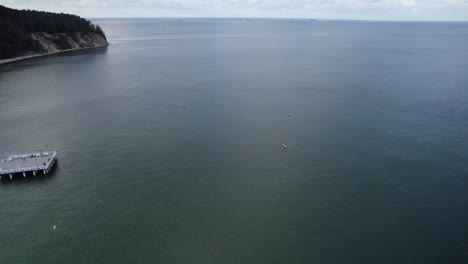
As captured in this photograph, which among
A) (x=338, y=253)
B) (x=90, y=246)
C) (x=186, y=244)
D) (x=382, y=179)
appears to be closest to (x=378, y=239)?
(x=338, y=253)

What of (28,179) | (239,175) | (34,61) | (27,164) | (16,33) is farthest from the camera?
(16,33)

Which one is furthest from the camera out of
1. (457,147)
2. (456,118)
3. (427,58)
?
(427,58)

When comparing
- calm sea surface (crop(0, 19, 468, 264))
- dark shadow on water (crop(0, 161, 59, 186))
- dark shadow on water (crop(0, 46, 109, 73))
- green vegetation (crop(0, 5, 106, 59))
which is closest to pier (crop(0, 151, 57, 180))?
dark shadow on water (crop(0, 161, 59, 186))

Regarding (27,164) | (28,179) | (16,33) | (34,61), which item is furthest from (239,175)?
(16,33)

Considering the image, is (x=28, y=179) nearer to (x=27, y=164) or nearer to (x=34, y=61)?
(x=27, y=164)

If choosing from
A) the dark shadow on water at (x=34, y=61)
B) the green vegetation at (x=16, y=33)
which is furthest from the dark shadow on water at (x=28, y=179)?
the green vegetation at (x=16, y=33)

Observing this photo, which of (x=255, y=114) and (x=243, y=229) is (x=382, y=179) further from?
(x=255, y=114)

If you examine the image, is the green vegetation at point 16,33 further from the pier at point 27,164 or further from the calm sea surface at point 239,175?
the pier at point 27,164
